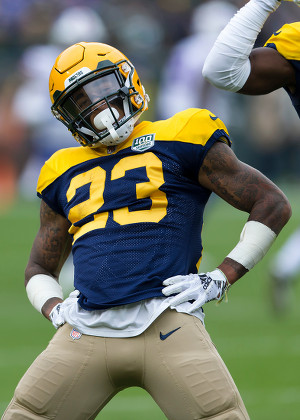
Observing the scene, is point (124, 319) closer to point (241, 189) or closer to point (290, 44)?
point (241, 189)

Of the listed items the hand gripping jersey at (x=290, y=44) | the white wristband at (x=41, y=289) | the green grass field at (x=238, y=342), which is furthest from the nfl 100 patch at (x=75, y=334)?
the green grass field at (x=238, y=342)

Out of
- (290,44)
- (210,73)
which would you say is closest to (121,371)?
(210,73)

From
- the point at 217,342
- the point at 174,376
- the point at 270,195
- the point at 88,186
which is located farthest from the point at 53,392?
the point at 217,342

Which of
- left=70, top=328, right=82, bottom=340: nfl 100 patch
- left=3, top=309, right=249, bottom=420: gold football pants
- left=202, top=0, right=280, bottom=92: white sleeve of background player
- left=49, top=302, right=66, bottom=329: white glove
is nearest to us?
left=3, top=309, right=249, bottom=420: gold football pants

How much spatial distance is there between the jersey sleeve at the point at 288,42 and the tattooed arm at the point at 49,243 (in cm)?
108

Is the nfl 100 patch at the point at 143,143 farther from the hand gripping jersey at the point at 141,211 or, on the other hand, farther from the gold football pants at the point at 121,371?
the gold football pants at the point at 121,371

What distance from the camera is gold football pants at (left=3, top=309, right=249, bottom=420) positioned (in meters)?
3.12

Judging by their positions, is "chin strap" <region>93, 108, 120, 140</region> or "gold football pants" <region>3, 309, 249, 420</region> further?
"chin strap" <region>93, 108, 120, 140</region>

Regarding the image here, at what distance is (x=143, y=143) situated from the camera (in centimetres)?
343

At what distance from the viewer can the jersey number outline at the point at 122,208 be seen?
3334mm

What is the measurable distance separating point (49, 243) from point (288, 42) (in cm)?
123

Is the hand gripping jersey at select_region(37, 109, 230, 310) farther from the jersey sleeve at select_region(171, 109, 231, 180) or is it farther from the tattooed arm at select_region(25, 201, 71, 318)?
the tattooed arm at select_region(25, 201, 71, 318)

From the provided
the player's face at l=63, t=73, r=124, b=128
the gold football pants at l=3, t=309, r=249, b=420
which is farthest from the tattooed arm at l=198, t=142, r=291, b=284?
the player's face at l=63, t=73, r=124, b=128

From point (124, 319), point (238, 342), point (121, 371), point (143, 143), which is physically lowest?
point (238, 342)
